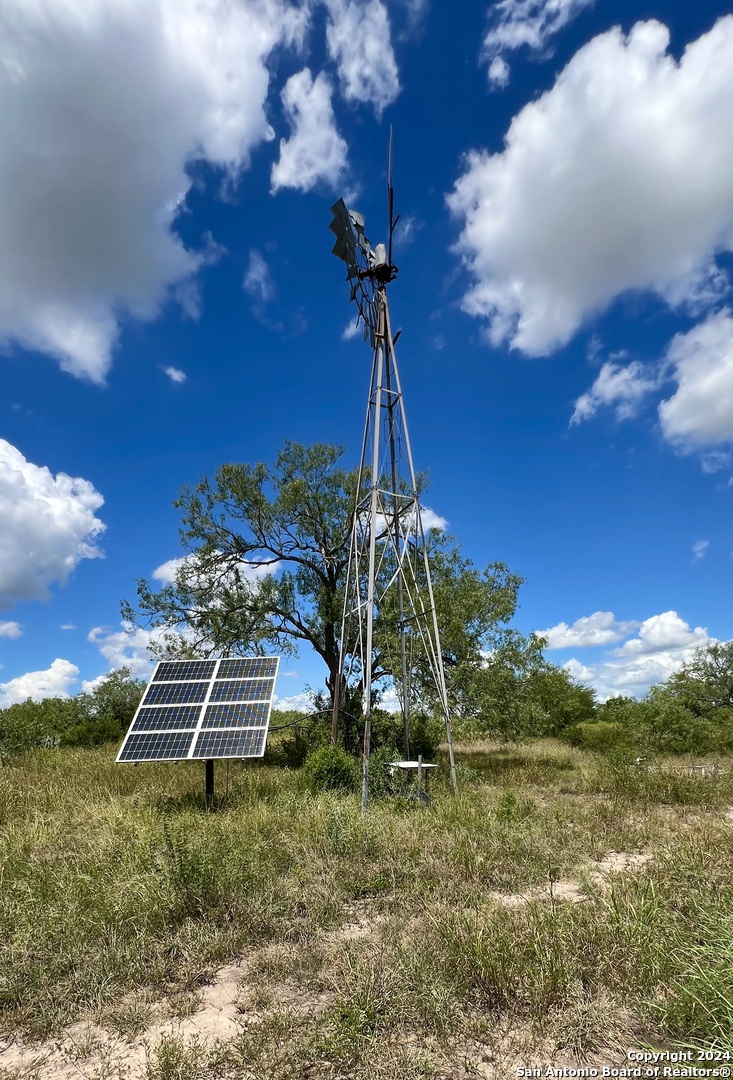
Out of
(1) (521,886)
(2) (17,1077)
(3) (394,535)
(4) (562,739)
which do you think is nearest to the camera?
(2) (17,1077)

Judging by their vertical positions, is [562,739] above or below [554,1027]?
above

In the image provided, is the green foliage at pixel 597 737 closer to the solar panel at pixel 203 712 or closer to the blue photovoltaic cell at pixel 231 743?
the solar panel at pixel 203 712

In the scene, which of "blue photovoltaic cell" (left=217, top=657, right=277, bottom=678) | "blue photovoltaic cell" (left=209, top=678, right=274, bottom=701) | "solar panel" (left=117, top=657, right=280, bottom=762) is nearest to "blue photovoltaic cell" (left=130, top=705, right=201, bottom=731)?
"solar panel" (left=117, top=657, right=280, bottom=762)

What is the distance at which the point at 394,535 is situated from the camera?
1234 cm

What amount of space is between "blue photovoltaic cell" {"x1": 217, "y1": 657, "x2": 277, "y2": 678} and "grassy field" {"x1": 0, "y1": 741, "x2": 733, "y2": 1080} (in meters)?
2.83

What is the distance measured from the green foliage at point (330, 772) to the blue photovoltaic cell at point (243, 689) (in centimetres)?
223

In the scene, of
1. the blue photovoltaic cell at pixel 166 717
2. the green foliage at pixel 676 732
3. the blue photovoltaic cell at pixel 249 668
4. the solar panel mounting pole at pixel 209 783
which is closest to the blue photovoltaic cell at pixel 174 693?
the blue photovoltaic cell at pixel 166 717

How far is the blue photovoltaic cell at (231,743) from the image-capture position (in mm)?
8820

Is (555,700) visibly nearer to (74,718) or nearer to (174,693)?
(174,693)

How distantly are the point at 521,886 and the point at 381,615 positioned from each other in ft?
34.8

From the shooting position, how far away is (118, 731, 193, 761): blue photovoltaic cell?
8781mm

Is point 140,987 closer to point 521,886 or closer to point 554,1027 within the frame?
point 554,1027

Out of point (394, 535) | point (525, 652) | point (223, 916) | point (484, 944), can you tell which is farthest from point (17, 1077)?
point (525, 652)

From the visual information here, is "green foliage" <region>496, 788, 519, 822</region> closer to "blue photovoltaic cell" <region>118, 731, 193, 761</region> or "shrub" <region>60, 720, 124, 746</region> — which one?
"blue photovoltaic cell" <region>118, 731, 193, 761</region>
